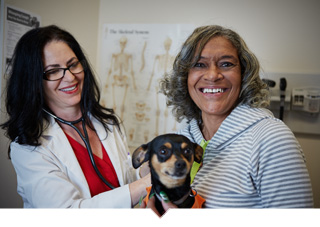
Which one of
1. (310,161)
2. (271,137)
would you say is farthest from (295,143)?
(310,161)

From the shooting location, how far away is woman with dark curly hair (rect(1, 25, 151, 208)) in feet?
1.74

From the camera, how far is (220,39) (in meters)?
0.58

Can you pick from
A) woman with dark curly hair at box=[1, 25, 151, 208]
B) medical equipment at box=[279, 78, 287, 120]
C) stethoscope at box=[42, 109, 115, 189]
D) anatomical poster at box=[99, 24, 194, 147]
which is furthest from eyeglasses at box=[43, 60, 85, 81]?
medical equipment at box=[279, 78, 287, 120]

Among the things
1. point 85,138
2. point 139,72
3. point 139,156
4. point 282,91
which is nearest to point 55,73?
point 85,138

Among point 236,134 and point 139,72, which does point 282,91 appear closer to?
point 236,134

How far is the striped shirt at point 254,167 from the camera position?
1.50 ft

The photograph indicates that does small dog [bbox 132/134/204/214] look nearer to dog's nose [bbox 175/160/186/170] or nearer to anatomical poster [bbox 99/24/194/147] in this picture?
dog's nose [bbox 175/160/186/170]

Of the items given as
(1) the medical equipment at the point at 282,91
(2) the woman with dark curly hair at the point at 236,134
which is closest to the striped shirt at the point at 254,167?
(2) the woman with dark curly hair at the point at 236,134

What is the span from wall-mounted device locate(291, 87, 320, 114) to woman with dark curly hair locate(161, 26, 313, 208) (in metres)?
0.13

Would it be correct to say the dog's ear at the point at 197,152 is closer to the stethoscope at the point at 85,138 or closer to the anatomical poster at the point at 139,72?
the stethoscope at the point at 85,138

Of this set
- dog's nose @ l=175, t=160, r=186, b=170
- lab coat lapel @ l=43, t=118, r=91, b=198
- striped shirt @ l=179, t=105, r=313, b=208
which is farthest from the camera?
lab coat lapel @ l=43, t=118, r=91, b=198

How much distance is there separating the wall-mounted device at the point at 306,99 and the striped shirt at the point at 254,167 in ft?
0.63

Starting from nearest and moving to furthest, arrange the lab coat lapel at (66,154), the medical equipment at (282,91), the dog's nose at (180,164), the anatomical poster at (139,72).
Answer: the dog's nose at (180,164), the lab coat lapel at (66,154), the medical equipment at (282,91), the anatomical poster at (139,72)

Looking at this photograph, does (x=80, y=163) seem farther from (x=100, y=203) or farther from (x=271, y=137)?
(x=271, y=137)
